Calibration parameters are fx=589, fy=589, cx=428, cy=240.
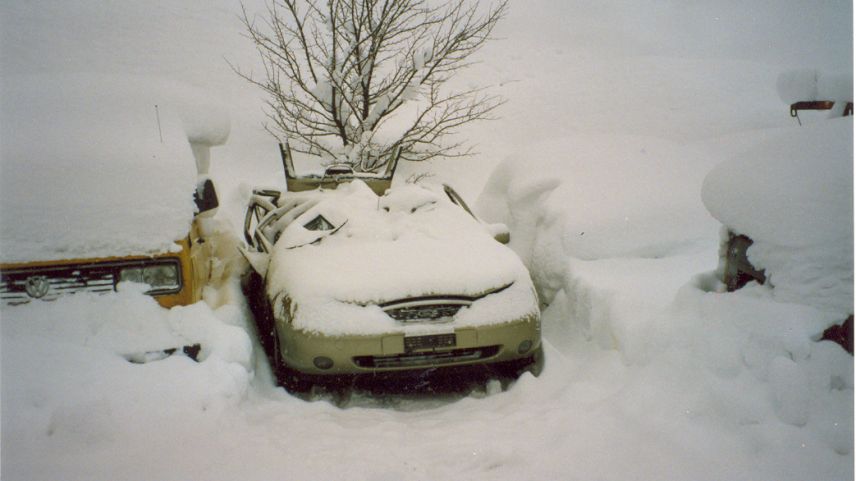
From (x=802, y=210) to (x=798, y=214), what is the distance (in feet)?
0.08

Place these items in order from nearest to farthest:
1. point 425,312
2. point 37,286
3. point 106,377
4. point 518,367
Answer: point 106,377, point 37,286, point 425,312, point 518,367

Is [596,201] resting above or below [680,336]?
below

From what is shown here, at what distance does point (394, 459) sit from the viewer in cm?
272

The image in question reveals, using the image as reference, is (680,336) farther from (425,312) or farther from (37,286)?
(37,286)

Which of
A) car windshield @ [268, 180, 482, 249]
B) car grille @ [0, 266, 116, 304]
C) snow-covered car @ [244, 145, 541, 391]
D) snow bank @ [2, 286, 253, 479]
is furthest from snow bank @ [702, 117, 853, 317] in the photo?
car grille @ [0, 266, 116, 304]

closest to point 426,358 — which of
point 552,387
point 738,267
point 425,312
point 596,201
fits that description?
point 425,312

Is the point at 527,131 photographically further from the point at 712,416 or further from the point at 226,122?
the point at 712,416

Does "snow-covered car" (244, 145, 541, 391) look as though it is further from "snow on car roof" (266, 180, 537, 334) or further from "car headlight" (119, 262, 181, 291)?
"car headlight" (119, 262, 181, 291)

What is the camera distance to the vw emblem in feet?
10.3

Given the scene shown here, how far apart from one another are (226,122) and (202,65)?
41.1 ft

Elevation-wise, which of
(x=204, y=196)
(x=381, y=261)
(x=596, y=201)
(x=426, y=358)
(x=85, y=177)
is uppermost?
(x=85, y=177)

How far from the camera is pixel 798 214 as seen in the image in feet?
8.84

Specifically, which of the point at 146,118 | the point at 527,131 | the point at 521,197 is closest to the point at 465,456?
the point at 146,118

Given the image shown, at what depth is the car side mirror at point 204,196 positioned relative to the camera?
3.62 m
